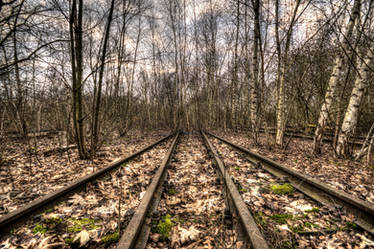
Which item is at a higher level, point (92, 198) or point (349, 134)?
point (349, 134)

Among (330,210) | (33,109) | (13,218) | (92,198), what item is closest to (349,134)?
(330,210)

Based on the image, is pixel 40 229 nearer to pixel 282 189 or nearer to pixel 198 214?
pixel 198 214

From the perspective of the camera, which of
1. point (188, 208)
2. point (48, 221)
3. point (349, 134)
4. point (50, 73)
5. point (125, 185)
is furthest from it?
point (50, 73)

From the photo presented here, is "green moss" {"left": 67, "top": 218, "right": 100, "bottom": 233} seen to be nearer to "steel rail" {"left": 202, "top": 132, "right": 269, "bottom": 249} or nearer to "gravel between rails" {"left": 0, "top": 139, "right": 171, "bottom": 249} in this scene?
"gravel between rails" {"left": 0, "top": 139, "right": 171, "bottom": 249}

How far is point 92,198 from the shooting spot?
9.25ft

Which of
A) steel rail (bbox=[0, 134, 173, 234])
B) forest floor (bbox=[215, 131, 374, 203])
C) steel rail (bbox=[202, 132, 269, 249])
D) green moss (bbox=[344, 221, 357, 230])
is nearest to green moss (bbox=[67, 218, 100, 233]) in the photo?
steel rail (bbox=[0, 134, 173, 234])

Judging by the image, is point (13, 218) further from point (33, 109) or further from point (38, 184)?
point (33, 109)

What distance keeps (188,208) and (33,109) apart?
20.2 ft

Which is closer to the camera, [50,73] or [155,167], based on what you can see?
[155,167]

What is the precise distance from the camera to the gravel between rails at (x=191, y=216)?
70.8 inches

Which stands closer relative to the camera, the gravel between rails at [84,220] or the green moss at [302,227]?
the gravel between rails at [84,220]

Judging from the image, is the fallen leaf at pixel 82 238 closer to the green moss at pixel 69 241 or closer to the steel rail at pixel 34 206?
the green moss at pixel 69 241

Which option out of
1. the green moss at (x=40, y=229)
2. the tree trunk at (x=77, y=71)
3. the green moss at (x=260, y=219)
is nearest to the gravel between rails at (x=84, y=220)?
the green moss at (x=40, y=229)

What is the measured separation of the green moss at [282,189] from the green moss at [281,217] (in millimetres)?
757
